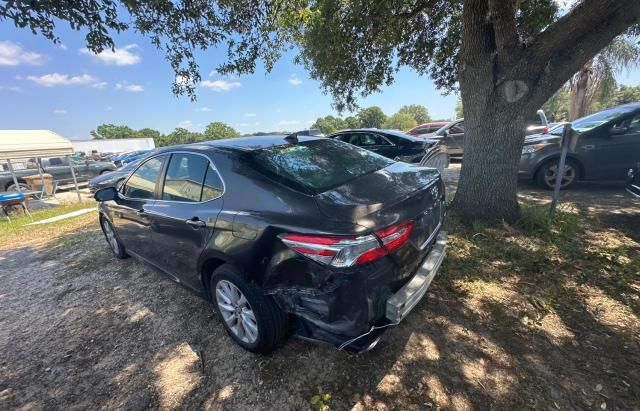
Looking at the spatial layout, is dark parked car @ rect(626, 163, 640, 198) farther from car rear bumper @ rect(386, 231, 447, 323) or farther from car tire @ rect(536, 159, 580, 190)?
car rear bumper @ rect(386, 231, 447, 323)

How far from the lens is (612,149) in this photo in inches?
219

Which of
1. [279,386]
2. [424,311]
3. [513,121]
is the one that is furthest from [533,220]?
[279,386]

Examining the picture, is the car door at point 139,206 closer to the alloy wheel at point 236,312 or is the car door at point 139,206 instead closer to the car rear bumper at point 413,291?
the alloy wheel at point 236,312

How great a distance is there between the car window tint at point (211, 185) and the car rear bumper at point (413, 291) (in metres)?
1.57

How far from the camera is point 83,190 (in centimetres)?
1430

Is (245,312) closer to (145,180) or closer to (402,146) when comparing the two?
(145,180)

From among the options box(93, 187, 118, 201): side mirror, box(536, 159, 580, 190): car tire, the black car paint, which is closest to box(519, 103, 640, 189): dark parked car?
box(536, 159, 580, 190): car tire

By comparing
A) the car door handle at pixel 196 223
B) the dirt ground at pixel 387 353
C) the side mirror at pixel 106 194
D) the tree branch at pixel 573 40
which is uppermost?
the tree branch at pixel 573 40

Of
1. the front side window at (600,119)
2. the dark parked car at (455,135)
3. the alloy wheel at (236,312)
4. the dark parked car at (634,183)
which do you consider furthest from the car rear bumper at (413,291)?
the dark parked car at (455,135)

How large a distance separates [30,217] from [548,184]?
13650mm

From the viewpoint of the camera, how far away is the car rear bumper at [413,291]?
1911 mm

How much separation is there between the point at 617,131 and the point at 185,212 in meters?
7.31

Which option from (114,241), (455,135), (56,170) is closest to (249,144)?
(114,241)

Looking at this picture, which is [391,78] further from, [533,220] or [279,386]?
[279,386]
